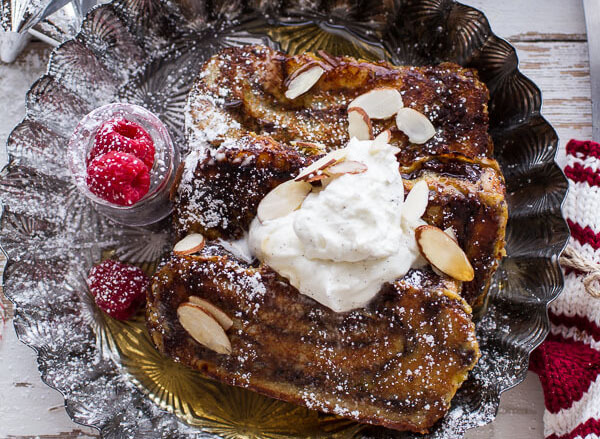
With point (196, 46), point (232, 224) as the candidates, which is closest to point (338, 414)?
point (232, 224)

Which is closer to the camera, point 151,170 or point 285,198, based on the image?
point 285,198

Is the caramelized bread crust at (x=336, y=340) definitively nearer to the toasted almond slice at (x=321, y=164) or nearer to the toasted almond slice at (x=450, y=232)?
the toasted almond slice at (x=450, y=232)

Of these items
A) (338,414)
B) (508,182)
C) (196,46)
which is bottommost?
(338,414)

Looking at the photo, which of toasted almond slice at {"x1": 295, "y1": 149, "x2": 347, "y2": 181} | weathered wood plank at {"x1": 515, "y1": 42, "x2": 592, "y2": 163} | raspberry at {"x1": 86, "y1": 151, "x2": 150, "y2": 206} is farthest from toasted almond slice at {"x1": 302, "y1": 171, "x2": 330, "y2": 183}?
weathered wood plank at {"x1": 515, "y1": 42, "x2": 592, "y2": 163}

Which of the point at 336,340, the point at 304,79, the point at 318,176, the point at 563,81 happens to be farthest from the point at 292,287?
the point at 563,81

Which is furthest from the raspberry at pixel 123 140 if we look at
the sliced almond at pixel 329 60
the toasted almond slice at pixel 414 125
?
the toasted almond slice at pixel 414 125

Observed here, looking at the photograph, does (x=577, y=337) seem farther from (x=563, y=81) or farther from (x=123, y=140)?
(x=123, y=140)

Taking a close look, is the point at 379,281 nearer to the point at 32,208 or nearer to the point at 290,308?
the point at 290,308
